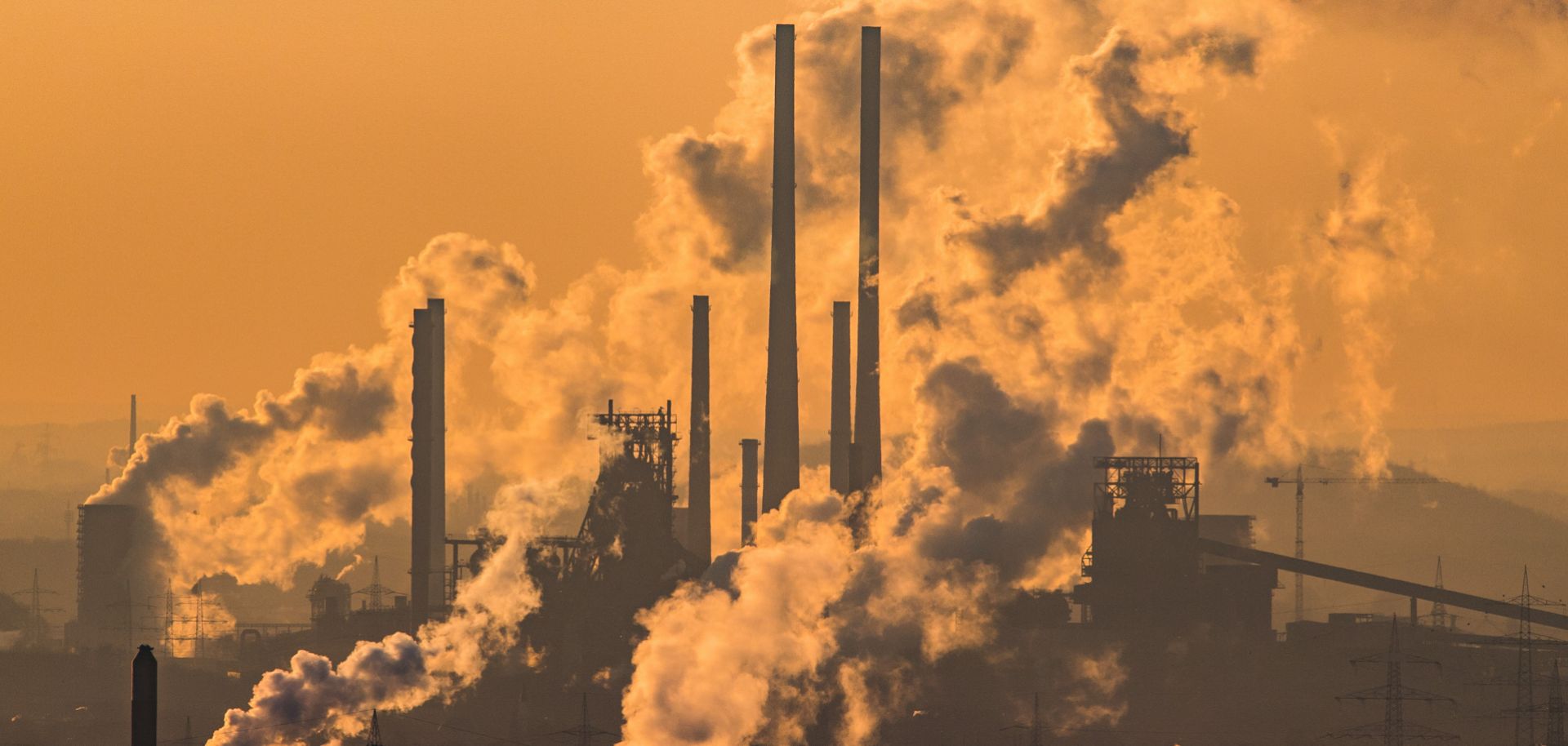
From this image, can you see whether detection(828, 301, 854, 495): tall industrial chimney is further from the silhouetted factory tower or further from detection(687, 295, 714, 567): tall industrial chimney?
the silhouetted factory tower

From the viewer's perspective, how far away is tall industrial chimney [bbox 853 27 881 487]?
103125mm

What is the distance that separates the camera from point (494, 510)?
116 meters

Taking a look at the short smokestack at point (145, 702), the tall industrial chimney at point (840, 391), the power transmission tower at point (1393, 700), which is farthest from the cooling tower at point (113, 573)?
the short smokestack at point (145, 702)

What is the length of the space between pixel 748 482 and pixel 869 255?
22.2 m

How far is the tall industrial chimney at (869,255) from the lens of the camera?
103 meters

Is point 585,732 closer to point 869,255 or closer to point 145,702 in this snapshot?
point 869,255

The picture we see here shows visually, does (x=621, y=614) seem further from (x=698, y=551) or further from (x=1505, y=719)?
(x=1505, y=719)

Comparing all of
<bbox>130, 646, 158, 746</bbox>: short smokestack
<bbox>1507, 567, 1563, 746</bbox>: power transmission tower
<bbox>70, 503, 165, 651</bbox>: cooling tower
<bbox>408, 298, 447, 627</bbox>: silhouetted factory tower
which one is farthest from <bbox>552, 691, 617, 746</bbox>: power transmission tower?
<bbox>70, 503, 165, 651</bbox>: cooling tower

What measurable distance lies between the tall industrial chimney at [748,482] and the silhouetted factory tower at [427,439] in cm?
1273

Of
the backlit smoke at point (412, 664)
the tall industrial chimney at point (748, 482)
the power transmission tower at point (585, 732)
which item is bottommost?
the power transmission tower at point (585, 732)

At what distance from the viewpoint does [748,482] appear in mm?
124000

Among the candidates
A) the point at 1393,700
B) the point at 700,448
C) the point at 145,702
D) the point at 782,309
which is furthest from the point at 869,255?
the point at 145,702

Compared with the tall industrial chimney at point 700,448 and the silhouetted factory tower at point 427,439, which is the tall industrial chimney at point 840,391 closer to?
the tall industrial chimney at point 700,448

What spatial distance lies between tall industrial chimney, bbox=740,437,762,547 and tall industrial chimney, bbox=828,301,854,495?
12.9 meters
